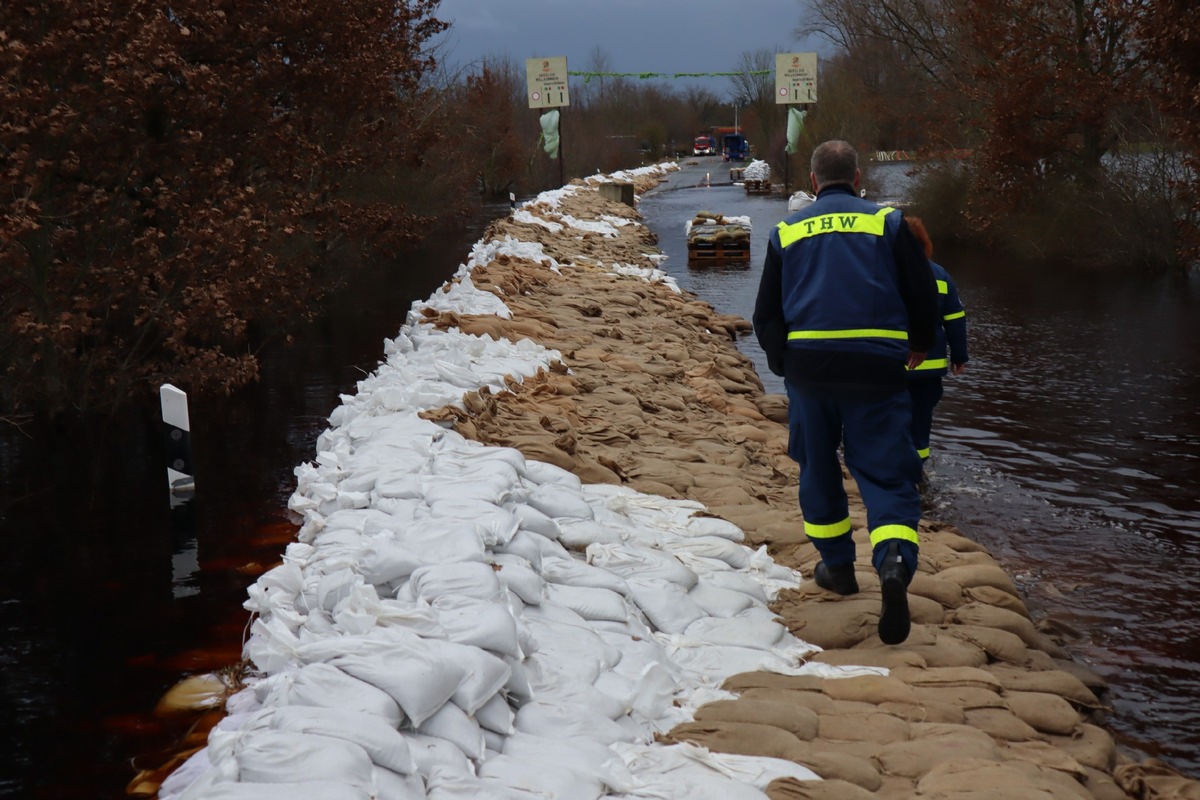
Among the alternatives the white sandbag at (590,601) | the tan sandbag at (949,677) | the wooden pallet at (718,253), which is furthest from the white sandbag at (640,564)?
the wooden pallet at (718,253)

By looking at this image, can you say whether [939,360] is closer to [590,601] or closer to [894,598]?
[894,598]

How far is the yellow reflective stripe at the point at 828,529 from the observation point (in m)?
4.28

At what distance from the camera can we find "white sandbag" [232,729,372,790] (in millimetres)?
2588

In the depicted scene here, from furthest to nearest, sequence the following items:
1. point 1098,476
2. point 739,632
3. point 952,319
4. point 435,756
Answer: point 1098,476, point 952,319, point 739,632, point 435,756

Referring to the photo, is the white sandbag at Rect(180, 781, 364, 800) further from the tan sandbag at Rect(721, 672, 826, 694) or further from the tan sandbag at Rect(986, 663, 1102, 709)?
the tan sandbag at Rect(986, 663, 1102, 709)

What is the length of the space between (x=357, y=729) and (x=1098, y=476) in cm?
548

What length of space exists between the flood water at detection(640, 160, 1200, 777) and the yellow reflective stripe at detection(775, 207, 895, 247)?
1806 millimetres

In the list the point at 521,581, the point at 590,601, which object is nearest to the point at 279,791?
the point at 521,581

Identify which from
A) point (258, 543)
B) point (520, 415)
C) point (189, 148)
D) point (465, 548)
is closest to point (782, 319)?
point (465, 548)

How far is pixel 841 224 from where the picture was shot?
404 centimetres

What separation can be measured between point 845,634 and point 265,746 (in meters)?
2.19

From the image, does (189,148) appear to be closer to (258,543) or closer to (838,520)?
(258,543)

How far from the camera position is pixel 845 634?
163 inches

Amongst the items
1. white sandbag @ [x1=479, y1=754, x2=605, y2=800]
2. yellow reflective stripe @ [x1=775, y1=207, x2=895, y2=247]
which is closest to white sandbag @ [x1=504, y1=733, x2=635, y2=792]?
white sandbag @ [x1=479, y1=754, x2=605, y2=800]
